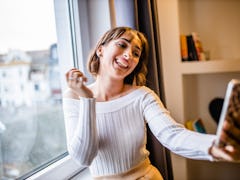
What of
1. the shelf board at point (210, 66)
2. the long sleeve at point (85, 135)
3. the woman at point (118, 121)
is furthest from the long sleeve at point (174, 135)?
the shelf board at point (210, 66)

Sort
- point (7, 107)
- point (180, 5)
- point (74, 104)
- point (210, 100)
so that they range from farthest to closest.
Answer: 1. point (210, 100)
2. point (180, 5)
3. point (7, 107)
4. point (74, 104)

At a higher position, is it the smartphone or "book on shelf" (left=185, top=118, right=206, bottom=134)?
the smartphone

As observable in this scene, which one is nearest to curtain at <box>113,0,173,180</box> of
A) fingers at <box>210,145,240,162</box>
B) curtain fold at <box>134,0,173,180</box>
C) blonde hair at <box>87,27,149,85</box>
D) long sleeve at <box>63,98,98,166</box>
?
curtain fold at <box>134,0,173,180</box>

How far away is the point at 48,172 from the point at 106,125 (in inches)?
17.2

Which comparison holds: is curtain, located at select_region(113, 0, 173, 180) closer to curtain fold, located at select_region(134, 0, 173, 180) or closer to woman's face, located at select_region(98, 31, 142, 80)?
curtain fold, located at select_region(134, 0, 173, 180)

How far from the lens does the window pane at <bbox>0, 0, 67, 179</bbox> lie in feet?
3.67

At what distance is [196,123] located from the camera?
183cm

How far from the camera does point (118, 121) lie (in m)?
1.01

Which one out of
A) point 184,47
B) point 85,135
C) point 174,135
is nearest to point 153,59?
point 184,47

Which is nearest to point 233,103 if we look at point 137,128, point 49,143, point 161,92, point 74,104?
point 137,128

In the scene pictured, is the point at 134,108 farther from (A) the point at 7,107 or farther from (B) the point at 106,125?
(A) the point at 7,107

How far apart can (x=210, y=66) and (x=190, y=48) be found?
186mm

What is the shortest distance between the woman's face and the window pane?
425 mm

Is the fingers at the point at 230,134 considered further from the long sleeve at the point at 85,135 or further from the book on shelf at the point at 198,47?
the book on shelf at the point at 198,47
